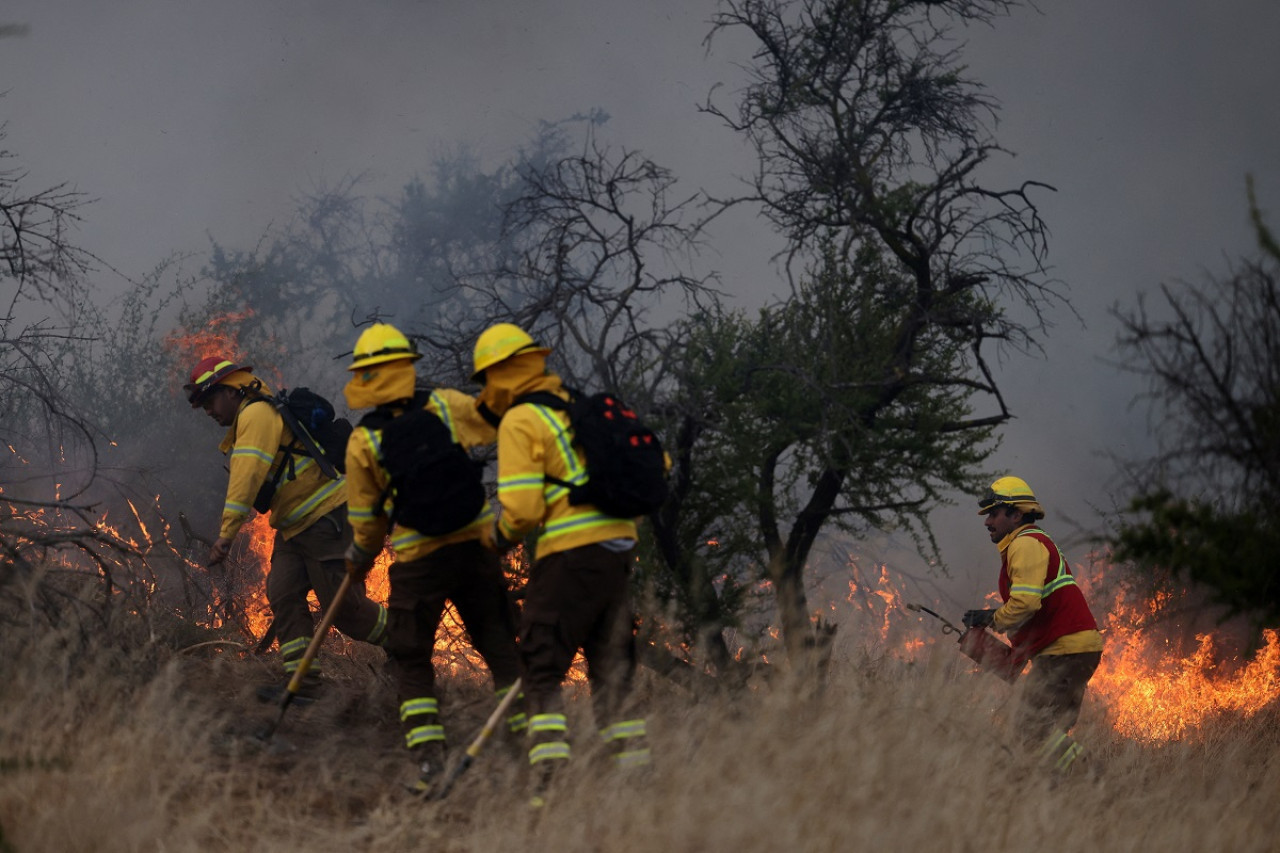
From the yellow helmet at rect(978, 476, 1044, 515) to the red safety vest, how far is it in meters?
0.17

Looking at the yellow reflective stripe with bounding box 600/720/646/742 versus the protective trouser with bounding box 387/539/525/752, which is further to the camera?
the protective trouser with bounding box 387/539/525/752

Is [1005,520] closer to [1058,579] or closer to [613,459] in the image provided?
[1058,579]

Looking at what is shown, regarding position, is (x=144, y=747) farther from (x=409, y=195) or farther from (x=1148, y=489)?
(x=409, y=195)

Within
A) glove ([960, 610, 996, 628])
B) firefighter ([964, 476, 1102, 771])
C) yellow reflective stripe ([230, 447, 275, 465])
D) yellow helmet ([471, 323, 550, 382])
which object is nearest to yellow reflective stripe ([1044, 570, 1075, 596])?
firefighter ([964, 476, 1102, 771])

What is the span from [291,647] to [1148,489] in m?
4.93

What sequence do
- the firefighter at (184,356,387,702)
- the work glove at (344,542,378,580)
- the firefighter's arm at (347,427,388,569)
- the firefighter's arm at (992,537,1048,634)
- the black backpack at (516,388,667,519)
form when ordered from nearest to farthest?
the black backpack at (516,388,667,519)
the firefighter's arm at (347,427,388,569)
the work glove at (344,542,378,580)
the firefighter at (184,356,387,702)
the firefighter's arm at (992,537,1048,634)

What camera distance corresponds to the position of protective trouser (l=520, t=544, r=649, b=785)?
5086 mm

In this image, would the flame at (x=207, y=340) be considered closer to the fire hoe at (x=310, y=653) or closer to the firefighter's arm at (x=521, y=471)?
the fire hoe at (x=310, y=653)

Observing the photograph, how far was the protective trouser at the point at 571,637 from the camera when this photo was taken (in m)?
5.09

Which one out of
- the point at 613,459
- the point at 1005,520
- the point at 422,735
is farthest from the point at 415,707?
the point at 1005,520

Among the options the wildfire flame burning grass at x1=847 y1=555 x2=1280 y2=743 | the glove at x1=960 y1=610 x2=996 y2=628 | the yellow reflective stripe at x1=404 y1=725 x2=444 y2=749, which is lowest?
the wildfire flame burning grass at x1=847 y1=555 x2=1280 y2=743

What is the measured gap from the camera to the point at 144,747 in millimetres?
4914

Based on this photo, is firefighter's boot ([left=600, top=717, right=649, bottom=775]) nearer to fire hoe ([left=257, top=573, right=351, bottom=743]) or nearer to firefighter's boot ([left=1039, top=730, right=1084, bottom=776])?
fire hoe ([left=257, top=573, right=351, bottom=743])

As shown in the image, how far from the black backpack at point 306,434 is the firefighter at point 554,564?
209cm
